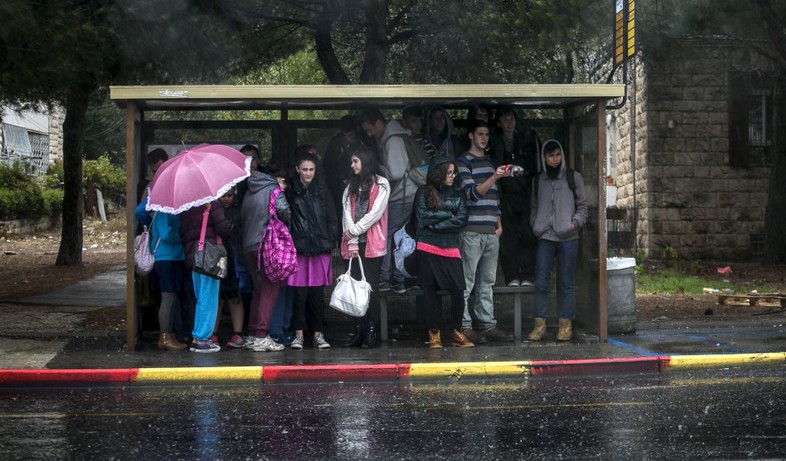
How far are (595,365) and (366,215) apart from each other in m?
2.71

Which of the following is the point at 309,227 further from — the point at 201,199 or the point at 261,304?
the point at 201,199

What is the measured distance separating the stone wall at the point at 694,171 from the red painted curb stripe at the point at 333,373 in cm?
1470

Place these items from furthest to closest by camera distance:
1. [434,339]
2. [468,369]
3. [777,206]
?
[777,206] < [434,339] < [468,369]

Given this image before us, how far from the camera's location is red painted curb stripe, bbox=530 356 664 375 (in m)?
9.79

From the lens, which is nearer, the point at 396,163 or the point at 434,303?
the point at 434,303

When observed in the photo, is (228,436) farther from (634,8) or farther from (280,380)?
(634,8)

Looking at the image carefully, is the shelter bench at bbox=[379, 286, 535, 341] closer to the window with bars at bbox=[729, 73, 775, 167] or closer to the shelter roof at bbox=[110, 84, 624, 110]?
the shelter roof at bbox=[110, 84, 624, 110]

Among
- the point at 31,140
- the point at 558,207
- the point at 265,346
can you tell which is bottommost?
the point at 265,346

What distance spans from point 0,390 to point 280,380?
2.37 metres

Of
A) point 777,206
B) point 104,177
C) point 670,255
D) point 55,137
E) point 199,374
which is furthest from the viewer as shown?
point 55,137

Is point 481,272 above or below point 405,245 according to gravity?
below

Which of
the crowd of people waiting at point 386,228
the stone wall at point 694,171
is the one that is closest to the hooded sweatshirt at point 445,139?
the crowd of people waiting at point 386,228

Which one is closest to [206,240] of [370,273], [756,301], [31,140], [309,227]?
[309,227]

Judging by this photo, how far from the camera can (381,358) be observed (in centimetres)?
1021
